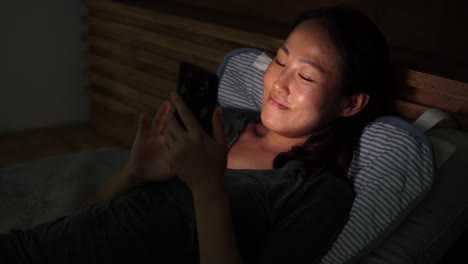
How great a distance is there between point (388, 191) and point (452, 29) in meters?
0.63

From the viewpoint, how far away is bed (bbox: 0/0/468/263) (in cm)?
118

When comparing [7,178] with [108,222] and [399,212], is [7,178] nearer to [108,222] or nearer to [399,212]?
[108,222]

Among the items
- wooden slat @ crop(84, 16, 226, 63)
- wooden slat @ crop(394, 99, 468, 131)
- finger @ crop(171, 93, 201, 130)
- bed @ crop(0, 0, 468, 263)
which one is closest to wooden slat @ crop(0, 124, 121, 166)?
bed @ crop(0, 0, 468, 263)

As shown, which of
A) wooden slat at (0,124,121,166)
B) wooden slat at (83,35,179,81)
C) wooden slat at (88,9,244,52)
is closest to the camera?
wooden slat at (88,9,244,52)

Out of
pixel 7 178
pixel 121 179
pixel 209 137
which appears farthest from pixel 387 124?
pixel 7 178

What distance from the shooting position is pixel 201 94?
1008 millimetres

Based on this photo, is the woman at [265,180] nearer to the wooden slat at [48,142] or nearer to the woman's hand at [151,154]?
the woman's hand at [151,154]

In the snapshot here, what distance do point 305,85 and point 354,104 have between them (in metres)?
0.15

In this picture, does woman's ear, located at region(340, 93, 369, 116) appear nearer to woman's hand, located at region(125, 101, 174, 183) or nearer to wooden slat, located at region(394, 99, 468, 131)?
wooden slat, located at region(394, 99, 468, 131)

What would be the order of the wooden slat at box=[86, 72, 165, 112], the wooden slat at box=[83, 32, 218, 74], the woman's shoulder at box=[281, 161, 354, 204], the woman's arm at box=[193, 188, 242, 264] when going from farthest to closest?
the wooden slat at box=[86, 72, 165, 112]
the wooden slat at box=[83, 32, 218, 74]
the woman's shoulder at box=[281, 161, 354, 204]
the woman's arm at box=[193, 188, 242, 264]

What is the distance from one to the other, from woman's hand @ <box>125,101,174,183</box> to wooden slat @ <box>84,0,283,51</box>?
19.6 inches

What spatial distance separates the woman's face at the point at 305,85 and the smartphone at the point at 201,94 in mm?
173

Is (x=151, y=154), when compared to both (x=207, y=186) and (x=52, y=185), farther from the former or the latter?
(x=52, y=185)

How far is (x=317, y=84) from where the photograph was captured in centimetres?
108
